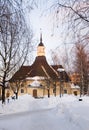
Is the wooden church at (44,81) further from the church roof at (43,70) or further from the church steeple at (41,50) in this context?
the church steeple at (41,50)

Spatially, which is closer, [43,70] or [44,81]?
[44,81]

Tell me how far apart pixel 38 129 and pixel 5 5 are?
6801mm

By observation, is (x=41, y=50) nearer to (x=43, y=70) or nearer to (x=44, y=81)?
(x=43, y=70)

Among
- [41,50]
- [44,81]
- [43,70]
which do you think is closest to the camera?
[44,81]

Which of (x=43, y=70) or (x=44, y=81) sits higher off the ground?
(x=43, y=70)

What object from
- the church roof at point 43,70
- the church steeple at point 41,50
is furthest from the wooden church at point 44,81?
the church steeple at point 41,50

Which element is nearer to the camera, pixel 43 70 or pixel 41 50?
pixel 43 70

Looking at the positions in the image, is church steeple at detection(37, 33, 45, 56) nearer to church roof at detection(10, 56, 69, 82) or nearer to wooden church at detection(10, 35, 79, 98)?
church roof at detection(10, 56, 69, 82)

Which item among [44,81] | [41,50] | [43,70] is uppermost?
[41,50]

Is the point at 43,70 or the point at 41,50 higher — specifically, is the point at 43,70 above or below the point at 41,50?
below

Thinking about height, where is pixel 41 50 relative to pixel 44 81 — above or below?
above

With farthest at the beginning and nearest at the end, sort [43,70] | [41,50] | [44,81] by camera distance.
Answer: [41,50] < [43,70] < [44,81]

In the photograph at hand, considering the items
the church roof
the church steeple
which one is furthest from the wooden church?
the church steeple

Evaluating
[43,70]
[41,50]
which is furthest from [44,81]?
[41,50]
